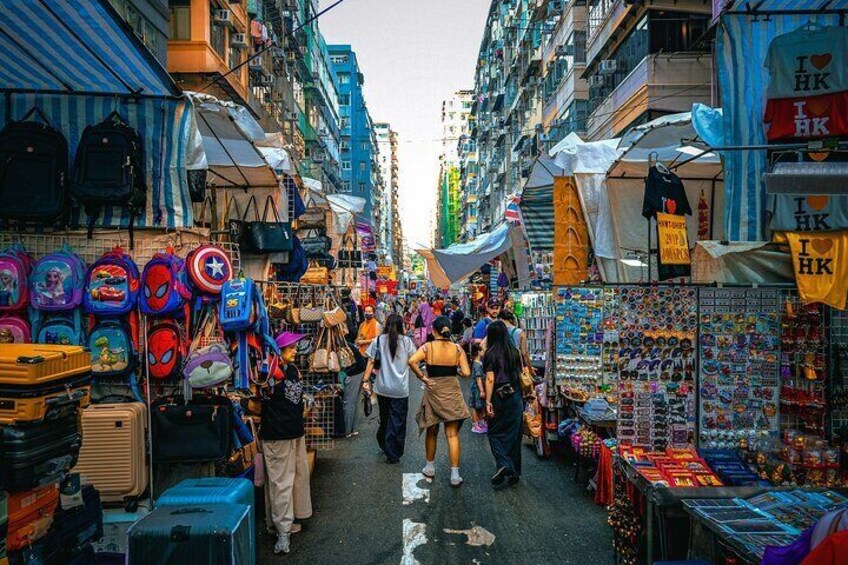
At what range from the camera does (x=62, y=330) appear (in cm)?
514

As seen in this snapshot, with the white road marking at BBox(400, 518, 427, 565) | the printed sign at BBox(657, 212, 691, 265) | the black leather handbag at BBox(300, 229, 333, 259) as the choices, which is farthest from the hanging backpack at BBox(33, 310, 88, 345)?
the black leather handbag at BBox(300, 229, 333, 259)

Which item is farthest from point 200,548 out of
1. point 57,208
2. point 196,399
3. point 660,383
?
point 660,383

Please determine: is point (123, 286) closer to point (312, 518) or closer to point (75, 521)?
point (75, 521)

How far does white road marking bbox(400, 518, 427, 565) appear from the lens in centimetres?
514

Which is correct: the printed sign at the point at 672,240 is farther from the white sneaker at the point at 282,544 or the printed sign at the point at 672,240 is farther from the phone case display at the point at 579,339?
the white sneaker at the point at 282,544

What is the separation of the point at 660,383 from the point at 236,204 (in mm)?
6335

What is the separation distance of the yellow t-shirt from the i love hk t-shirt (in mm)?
1292

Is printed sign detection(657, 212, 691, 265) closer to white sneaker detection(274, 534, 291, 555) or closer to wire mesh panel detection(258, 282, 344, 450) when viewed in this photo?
wire mesh panel detection(258, 282, 344, 450)

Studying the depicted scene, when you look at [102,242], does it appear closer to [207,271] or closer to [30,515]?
[207,271]

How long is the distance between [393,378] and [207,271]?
137 inches

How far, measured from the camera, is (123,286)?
204 inches

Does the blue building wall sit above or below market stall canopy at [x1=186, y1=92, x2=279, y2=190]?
above

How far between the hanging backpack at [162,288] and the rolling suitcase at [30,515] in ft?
6.35

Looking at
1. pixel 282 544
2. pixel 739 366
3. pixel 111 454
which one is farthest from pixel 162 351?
pixel 739 366
